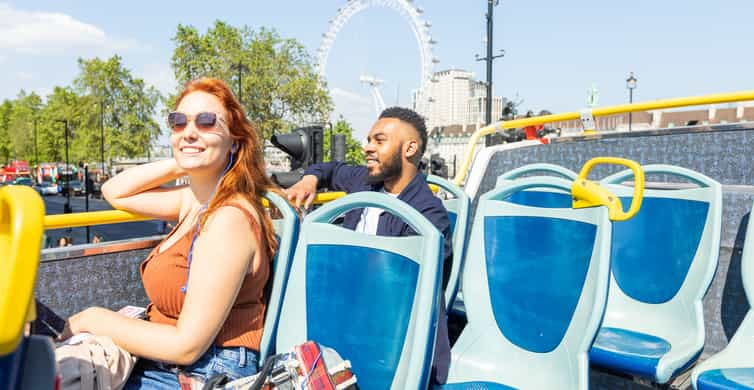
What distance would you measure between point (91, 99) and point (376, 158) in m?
60.1

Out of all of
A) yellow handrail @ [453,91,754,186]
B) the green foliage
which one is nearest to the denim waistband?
yellow handrail @ [453,91,754,186]

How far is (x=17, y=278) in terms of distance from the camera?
65 centimetres

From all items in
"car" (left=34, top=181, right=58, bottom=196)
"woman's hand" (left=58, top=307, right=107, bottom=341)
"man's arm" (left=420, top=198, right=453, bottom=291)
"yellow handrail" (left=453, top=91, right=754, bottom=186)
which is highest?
"yellow handrail" (left=453, top=91, right=754, bottom=186)

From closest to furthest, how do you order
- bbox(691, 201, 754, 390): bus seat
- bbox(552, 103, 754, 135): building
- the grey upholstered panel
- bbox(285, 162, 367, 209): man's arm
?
bbox(691, 201, 754, 390): bus seat
the grey upholstered panel
bbox(285, 162, 367, 209): man's arm
bbox(552, 103, 754, 135): building

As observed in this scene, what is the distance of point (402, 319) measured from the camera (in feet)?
5.33

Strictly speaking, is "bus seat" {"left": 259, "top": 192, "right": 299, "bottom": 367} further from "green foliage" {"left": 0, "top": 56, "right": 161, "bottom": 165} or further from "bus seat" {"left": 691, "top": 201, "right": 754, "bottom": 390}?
"green foliage" {"left": 0, "top": 56, "right": 161, "bottom": 165}

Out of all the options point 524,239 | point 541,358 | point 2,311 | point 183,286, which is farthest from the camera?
point 524,239

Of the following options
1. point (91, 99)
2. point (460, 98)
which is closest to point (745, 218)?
point (91, 99)

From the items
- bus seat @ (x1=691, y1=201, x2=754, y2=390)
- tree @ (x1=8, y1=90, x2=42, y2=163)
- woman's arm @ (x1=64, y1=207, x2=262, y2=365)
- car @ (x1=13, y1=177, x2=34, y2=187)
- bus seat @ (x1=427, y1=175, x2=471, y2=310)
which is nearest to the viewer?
car @ (x1=13, y1=177, x2=34, y2=187)

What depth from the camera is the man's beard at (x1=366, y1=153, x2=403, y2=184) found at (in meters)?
2.74

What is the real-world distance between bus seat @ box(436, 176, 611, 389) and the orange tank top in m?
0.75

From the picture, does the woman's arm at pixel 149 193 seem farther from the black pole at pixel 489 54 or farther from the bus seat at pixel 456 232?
the black pole at pixel 489 54

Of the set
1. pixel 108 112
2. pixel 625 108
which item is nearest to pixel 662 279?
pixel 625 108

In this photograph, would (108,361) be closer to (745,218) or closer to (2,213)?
(2,213)
